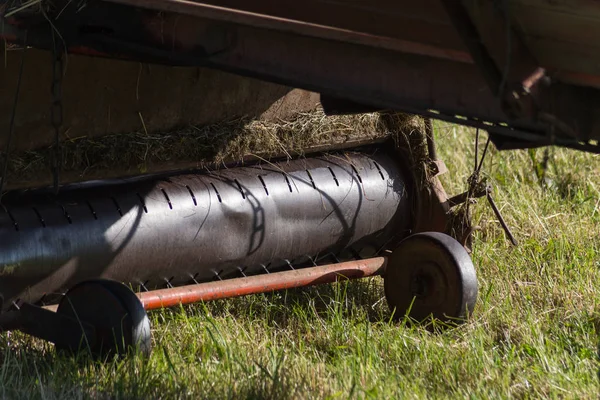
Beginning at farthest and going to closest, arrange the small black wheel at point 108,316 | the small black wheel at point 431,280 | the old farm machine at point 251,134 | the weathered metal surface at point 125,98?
1. the small black wheel at point 431,280
2. the weathered metal surface at point 125,98
3. the small black wheel at point 108,316
4. the old farm machine at point 251,134

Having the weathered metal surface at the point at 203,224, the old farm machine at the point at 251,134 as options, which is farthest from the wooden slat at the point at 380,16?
the weathered metal surface at the point at 203,224

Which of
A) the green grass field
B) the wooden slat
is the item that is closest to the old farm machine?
the wooden slat

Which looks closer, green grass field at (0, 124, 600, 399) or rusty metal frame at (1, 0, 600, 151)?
rusty metal frame at (1, 0, 600, 151)

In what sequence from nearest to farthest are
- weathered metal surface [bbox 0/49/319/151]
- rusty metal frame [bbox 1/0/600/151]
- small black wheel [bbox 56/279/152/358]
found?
rusty metal frame [bbox 1/0/600/151]
small black wheel [bbox 56/279/152/358]
weathered metal surface [bbox 0/49/319/151]

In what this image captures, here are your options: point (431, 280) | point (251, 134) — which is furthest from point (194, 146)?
point (431, 280)

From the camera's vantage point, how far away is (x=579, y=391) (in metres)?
3.19

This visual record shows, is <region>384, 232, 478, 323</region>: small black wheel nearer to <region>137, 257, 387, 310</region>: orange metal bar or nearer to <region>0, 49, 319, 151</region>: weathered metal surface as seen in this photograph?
<region>137, 257, 387, 310</region>: orange metal bar

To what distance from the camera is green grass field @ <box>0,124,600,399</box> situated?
127 inches

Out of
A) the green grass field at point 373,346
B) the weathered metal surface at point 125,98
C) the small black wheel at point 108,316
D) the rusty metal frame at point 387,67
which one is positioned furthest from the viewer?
the weathered metal surface at point 125,98

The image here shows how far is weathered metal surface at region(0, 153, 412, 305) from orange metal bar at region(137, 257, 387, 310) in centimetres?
19

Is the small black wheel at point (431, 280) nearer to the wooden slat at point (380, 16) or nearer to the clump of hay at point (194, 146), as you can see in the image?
the clump of hay at point (194, 146)

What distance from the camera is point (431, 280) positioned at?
4.19m

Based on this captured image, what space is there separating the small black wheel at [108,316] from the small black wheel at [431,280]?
118 cm

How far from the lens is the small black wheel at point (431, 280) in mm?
4055
